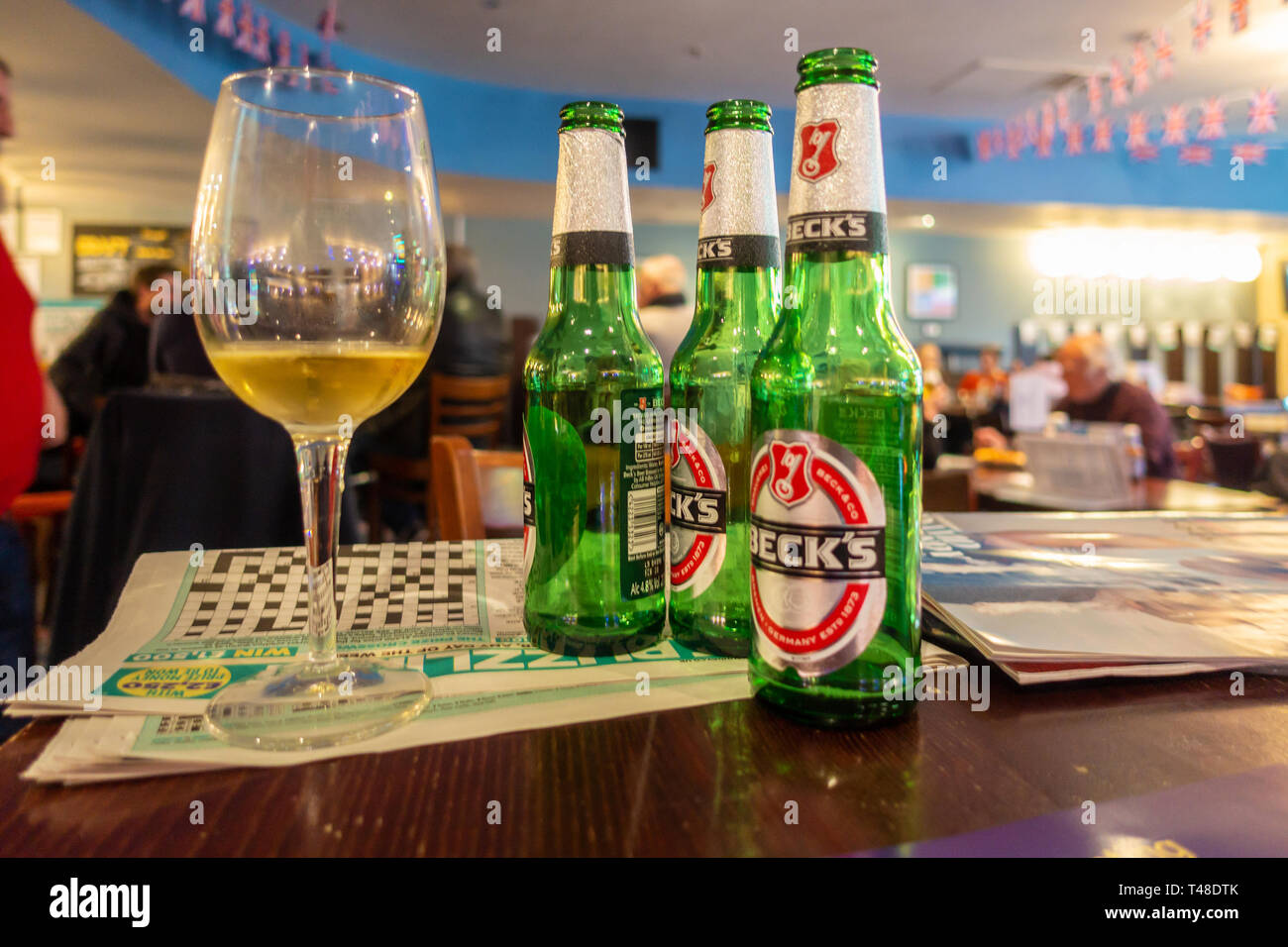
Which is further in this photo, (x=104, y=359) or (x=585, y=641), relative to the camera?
(x=104, y=359)

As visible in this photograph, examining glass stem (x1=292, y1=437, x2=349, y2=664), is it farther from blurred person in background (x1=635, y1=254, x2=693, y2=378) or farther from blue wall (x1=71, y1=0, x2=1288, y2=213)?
blue wall (x1=71, y1=0, x2=1288, y2=213)

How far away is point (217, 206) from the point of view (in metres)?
0.42

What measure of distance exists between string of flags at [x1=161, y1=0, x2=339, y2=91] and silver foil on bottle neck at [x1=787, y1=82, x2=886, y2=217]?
4.34m

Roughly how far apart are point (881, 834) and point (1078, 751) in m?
0.13

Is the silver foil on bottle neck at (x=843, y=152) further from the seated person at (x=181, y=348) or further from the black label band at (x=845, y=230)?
the seated person at (x=181, y=348)

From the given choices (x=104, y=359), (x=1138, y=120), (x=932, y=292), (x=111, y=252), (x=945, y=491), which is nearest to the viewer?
(x=945, y=491)

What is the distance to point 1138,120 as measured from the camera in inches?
221

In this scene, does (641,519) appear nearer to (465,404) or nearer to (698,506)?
(698,506)

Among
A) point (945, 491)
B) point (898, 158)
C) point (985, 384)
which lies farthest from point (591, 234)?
point (985, 384)

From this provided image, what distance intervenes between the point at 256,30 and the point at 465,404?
7.97 ft

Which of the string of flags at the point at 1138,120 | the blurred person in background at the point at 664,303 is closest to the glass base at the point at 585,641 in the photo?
the blurred person in background at the point at 664,303

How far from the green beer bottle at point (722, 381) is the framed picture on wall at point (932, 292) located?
8918 millimetres

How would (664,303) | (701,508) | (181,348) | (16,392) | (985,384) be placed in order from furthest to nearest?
(985,384) → (664,303) → (181,348) → (16,392) → (701,508)
